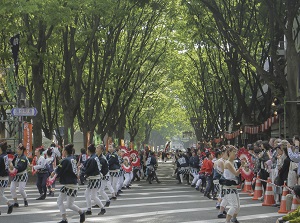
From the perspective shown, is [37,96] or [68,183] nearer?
[68,183]

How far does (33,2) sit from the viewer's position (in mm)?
21031

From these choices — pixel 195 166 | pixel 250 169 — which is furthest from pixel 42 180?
pixel 195 166

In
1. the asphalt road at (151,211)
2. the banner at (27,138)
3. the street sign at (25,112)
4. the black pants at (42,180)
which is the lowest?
the asphalt road at (151,211)

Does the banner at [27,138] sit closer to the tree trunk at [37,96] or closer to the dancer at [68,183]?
the tree trunk at [37,96]

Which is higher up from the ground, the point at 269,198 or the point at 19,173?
the point at 19,173

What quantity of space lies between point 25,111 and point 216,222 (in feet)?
39.0

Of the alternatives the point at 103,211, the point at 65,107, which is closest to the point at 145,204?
the point at 103,211

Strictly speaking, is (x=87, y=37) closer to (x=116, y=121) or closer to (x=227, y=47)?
(x=227, y=47)

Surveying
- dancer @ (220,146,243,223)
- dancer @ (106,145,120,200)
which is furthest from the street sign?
dancer @ (220,146,243,223)

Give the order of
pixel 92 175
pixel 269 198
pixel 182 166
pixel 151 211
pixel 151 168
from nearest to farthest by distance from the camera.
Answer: pixel 92 175, pixel 151 211, pixel 269 198, pixel 182 166, pixel 151 168

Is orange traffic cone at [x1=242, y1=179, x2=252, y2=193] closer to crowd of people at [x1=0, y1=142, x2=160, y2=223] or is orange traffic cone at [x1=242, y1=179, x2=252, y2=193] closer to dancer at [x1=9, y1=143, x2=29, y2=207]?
crowd of people at [x1=0, y1=142, x2=160, y2=223]

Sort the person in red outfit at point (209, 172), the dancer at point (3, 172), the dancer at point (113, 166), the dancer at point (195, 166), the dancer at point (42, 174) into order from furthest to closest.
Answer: the dancer at point (195, 166) → the person in red outfit at point (209, 172) → the dancer at point (113, 166) → the dancer at point (42, 174) → the dancer at point (3, 172)

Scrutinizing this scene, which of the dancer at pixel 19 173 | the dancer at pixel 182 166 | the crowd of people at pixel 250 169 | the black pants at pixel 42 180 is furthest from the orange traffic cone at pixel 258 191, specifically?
the dancer at pixel 182 166

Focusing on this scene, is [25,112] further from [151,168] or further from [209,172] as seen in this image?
[151,168]
